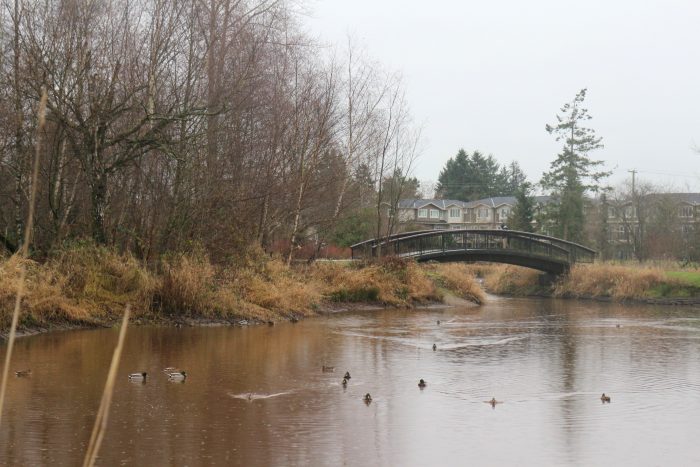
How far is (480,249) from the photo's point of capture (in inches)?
1539

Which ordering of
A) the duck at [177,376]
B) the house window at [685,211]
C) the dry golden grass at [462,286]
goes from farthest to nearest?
the house window at [685,211] < the dry golden grass at [462,286] < the duck at [177,376]

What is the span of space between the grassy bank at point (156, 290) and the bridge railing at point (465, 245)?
5992 millimetres

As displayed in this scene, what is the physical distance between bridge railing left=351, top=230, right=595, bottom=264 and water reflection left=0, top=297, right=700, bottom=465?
1314cm

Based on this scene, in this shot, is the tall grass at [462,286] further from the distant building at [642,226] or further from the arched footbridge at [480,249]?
the distant building at [642,226]

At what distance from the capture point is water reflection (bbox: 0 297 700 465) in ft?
29.1

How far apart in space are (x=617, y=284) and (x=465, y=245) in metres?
7.32

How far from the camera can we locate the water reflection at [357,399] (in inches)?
349

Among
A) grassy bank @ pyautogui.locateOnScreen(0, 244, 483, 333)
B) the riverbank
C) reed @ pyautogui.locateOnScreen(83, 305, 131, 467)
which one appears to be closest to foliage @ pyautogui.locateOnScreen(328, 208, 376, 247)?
the riverbank

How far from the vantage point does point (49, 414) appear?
33.5 feet

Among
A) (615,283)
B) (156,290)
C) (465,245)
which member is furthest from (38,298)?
(615,283)

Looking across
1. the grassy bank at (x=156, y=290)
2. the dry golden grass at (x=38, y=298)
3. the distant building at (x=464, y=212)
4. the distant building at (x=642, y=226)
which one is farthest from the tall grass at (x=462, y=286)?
the distant building at (x=464, y=212)

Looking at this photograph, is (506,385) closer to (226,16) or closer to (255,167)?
(255,167)

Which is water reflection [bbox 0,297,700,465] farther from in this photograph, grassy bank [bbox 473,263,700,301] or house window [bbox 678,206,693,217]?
house window [bbox 678,206,693,217]

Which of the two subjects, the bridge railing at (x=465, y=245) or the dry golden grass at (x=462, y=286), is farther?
the dry golden grass at (x=462, y=286)
